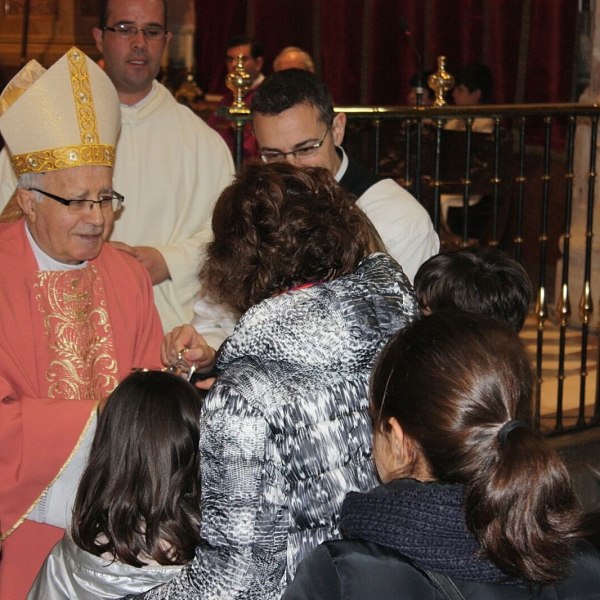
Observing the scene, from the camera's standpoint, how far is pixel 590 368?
5996 millimetres

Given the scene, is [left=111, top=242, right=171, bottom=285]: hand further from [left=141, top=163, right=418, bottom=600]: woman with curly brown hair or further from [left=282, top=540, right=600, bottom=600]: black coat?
[left=282, top=540, right=600, bottom=600]: black coat

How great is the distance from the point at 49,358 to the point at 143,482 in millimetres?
813

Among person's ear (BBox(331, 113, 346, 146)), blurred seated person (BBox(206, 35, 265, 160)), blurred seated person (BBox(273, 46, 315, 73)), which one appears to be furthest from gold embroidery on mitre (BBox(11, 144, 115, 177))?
blurred seated person (BBox(273, 46, 315, 73))

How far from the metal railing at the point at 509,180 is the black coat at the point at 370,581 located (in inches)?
15.6

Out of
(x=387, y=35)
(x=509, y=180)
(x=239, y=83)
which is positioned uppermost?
(x=387, y=35)

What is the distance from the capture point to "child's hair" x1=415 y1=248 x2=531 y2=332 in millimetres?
2516

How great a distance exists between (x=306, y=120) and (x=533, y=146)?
234 inches

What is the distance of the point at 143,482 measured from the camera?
2.03 meters

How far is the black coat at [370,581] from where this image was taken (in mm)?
1414

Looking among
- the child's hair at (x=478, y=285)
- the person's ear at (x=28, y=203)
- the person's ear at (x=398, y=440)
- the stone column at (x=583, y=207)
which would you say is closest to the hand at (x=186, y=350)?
the person's ear at (x=28, y=203)

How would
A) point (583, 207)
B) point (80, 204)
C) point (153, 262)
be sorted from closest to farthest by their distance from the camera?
1. point (80, 204)
2. point (153, 262)
3. point (583, 207)

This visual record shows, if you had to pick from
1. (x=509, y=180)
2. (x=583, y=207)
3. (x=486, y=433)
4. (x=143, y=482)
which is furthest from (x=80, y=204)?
(x=583, y=207)

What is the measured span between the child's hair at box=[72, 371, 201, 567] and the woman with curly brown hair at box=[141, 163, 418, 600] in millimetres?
255

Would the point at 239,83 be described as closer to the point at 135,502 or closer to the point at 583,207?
the point at 135,502
